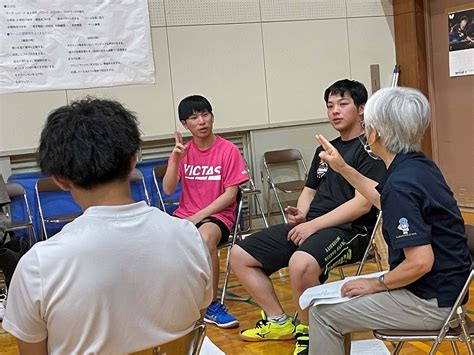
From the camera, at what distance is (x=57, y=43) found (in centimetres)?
530

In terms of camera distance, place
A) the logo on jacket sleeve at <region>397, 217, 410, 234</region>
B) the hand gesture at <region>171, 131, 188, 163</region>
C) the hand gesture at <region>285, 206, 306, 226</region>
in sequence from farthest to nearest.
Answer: the hand gesture at <region>171, 131, 188, 163</region>, the hand gesture at <region>285, 206, 306, 226</region>, the logo on jacket sleeve at <region>397, 217, 410, 234</region>

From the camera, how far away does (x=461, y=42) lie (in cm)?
609

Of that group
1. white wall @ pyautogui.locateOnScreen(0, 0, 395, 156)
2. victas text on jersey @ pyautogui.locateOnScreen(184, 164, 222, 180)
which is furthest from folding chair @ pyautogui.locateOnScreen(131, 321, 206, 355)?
white wall @ pyautogui.locateOnScreen(0, 0, 395, 156)

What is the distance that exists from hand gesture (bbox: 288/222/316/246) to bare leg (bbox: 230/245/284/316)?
0.25m

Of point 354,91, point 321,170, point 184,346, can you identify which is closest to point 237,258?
point 321,170

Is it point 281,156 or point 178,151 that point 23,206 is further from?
point 281,156

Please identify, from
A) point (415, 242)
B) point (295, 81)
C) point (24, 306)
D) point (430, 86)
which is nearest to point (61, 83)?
point (295, 81)

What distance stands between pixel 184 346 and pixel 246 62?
4679 millimetres

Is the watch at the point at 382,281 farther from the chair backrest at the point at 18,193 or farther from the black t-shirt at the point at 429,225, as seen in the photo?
the chair backrest at the point at 18,193

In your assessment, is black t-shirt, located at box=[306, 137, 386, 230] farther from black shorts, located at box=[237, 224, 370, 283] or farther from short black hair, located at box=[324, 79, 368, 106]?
short black hair, located at box=[324, 79, 368, 106]

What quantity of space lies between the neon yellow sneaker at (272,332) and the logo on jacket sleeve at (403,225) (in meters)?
1.40

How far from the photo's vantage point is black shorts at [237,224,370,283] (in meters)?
3.06

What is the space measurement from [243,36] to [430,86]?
1.95 metres

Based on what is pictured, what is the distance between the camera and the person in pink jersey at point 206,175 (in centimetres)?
388
